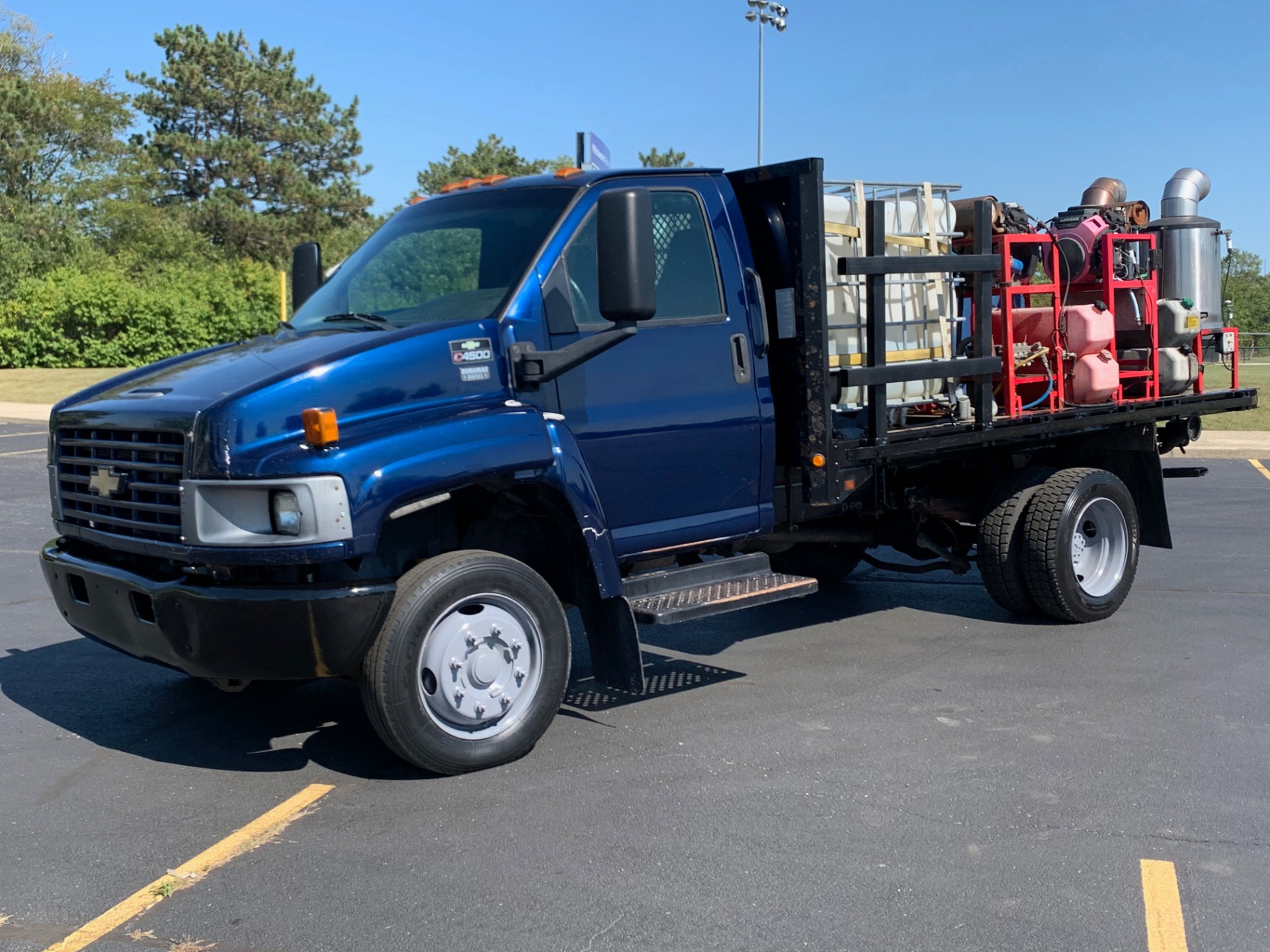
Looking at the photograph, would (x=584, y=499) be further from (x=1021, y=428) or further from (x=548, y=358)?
(x=1021, y=428)

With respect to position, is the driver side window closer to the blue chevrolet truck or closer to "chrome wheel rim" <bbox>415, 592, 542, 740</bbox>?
the blue chevrolet truck

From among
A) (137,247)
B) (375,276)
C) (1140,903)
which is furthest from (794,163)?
(137,247)

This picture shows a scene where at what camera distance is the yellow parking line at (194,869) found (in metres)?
3.65

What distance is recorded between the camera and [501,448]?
4871mm

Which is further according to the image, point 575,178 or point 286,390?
point 575,178

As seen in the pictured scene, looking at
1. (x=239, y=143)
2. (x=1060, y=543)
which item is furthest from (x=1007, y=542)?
(x=239, y=143)

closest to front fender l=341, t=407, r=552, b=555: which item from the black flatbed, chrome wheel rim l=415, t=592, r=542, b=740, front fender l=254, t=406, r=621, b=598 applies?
front fender l=254, t=406, r=621, b=598

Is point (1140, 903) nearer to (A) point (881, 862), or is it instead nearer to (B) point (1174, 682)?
(A) point (881, 862)

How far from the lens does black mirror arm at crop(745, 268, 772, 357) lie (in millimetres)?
5957

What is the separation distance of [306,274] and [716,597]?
2920 mm

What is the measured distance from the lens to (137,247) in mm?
48875

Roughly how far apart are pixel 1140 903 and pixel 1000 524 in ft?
12.5

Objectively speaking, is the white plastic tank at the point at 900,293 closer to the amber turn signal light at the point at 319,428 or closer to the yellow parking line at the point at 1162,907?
the amber turn signal light at the point at 319,428

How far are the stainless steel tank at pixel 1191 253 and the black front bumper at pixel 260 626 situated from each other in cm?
594
